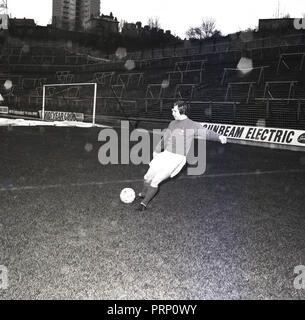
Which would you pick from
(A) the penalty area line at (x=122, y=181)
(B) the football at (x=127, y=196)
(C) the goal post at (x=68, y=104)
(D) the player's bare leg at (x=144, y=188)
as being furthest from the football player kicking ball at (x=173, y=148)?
(C) the goal post at (x=68, y=104)

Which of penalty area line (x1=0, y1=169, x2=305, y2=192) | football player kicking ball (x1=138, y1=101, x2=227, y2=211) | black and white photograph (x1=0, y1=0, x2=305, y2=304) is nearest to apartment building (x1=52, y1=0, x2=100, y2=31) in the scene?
black and white photograph (x1=0, y1=0, x2=305, y2=304)

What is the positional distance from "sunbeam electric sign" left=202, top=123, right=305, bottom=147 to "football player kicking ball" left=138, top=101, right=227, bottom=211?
10466 mm

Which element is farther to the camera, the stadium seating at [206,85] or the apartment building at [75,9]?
the apartment building at [75,9]

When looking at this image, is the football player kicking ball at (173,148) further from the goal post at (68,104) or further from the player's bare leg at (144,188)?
the goal post at (68,104)

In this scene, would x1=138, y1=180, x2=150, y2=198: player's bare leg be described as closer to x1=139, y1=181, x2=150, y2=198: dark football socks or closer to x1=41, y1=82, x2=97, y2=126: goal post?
x1=139, y1=181, x2=150, y2=198: dark football socks

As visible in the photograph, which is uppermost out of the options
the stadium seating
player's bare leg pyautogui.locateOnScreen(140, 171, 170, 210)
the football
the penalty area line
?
the stadium seating

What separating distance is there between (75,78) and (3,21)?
49.4ft

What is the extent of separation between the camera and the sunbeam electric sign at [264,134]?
1523 cm

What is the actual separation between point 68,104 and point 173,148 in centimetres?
2775

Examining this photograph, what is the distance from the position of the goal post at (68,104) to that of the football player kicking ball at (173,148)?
17659mm

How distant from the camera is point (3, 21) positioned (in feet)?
157

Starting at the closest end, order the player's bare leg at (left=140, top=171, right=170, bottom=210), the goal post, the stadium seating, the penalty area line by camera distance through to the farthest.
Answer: the player's bare leg at (left=140, top=171, right=170, bottom=210)
the penalty area line
the stadium seating
the goal post

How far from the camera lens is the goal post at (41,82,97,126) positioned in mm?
25719

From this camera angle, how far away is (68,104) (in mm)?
32188
